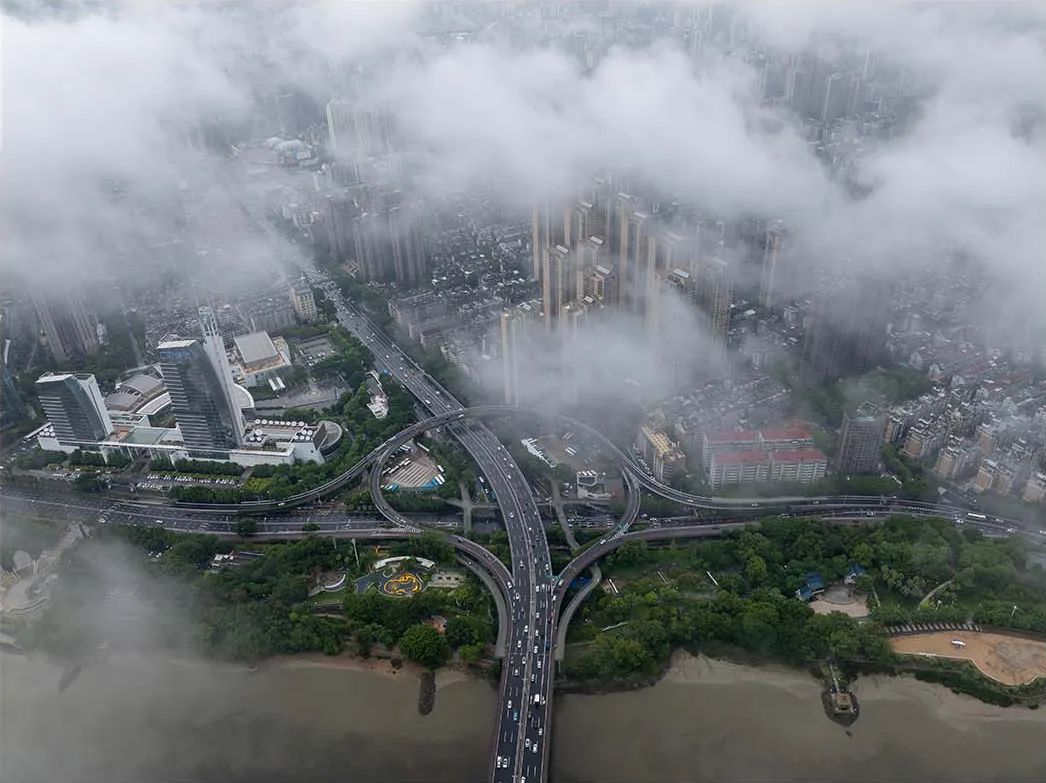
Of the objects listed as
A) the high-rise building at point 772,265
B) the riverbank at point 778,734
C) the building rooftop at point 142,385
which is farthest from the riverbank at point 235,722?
the high-rise building at point 772,265

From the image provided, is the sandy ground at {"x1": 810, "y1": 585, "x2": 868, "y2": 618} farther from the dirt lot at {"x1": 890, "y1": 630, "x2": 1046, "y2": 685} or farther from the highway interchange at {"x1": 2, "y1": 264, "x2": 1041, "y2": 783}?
the highway interchange at {"x1": 2, "y1": 264, "x2": 1041, "y2": 783}

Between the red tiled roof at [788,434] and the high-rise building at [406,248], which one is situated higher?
the high-rise building at [406,248]

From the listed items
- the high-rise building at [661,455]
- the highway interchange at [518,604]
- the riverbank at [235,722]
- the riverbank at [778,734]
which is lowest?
the riverbank at [778,734]

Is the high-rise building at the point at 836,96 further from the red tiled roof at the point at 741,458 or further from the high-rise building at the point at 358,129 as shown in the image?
the red tiled roof at the point at 741,458

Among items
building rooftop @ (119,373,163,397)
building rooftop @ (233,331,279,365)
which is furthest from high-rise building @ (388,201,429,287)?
building rooftop @ (119,373,163,397)

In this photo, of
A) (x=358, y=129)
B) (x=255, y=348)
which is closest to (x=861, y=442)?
(x=255, y=348)

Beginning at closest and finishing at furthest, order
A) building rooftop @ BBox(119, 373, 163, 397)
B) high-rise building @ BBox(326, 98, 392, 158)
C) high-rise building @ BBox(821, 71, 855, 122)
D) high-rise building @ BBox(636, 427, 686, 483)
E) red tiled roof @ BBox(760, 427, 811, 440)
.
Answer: high-rise building @ BBox(636, 427, 686, 483), red tiled roof @ BBox(760, 427, 811, 440), building rooftop @ BBox(119, 373, 163, 397), high-rise building @ BBox(821, 71, 855, 122), high-rise building @ BBox(326, 98, 392, 158)

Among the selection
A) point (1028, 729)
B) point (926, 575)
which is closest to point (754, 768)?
point (1028, 729)
